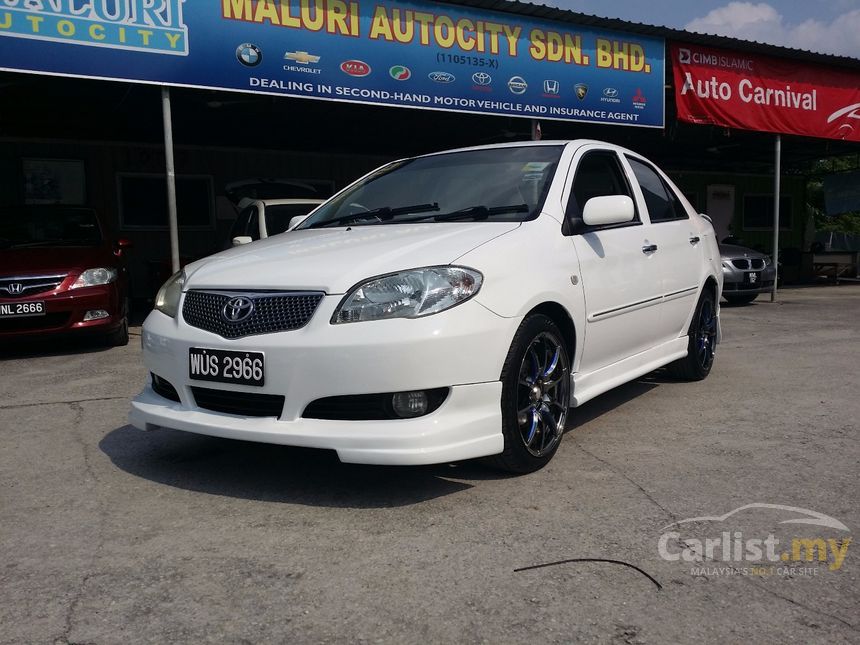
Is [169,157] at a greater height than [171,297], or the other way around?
[169,157]

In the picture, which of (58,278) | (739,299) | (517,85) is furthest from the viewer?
(739,299)

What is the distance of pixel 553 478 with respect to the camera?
11.2ft

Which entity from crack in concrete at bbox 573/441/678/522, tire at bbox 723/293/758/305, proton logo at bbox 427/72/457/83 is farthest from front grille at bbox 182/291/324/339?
tire at bbox 723/293/758/305

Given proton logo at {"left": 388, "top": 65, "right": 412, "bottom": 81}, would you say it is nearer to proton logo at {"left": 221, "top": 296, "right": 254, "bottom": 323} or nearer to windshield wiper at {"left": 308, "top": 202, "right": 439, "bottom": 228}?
windshield wiper at {"left": 308, "top": 202, "right": 439, "bottom": 228}

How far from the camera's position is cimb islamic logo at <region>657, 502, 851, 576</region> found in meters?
2.51

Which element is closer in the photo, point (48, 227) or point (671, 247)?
point (671, 247)

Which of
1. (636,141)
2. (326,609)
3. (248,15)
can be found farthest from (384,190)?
(636,141)

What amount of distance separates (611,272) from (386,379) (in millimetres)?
1690

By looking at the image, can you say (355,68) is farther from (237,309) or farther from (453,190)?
(237,309)

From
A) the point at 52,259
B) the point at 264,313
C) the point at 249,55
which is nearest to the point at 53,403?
the point at 52,259

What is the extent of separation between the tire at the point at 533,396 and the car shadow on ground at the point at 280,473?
0.17 m

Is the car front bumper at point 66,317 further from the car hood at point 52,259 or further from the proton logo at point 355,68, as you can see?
the proton logo at point 355,68

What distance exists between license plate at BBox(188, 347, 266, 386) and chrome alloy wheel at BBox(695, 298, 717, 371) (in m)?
3.51

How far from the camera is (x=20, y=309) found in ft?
22.6
